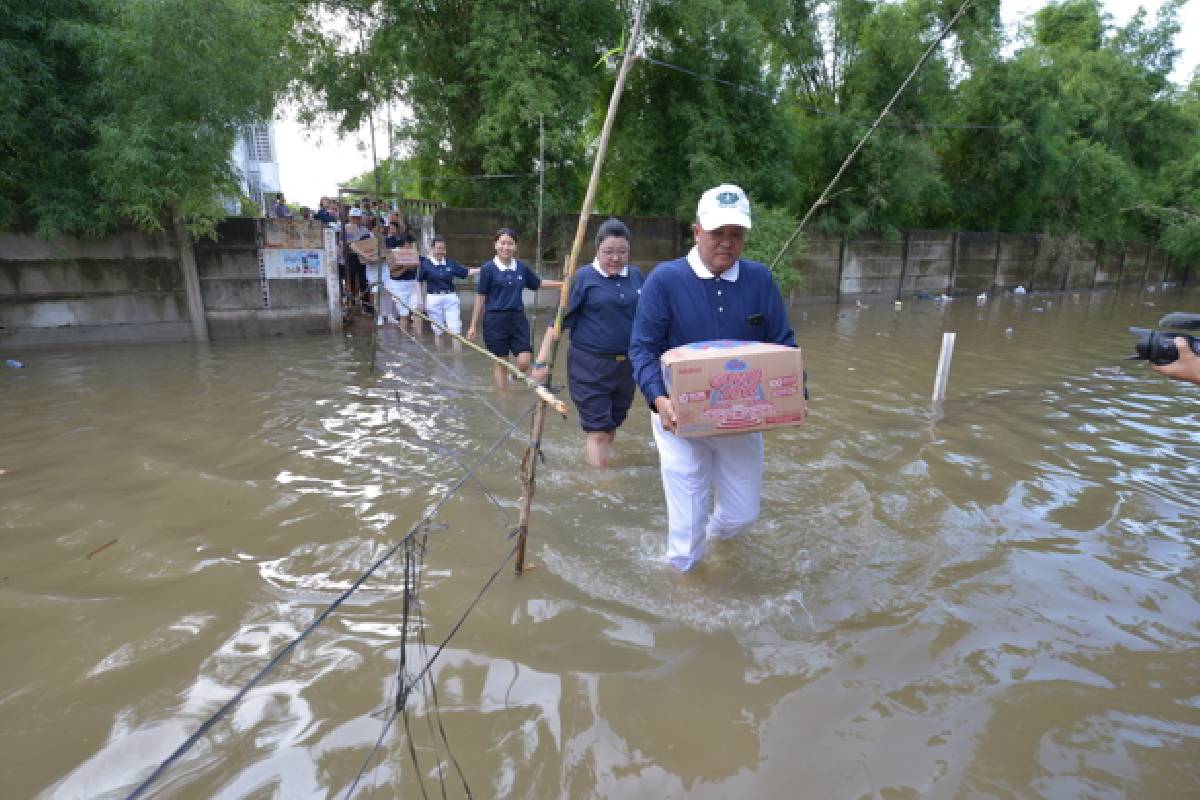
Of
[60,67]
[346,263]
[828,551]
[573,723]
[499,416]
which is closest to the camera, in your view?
[573,723]

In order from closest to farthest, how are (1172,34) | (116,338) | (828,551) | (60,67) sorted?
(828,551) < (60,67) < (116,338) < (1172,34)

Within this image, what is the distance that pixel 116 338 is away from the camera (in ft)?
30.6

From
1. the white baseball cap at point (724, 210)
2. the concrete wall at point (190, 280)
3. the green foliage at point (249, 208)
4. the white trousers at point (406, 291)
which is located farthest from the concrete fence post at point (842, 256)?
the white baseball cap at point (724, 210)

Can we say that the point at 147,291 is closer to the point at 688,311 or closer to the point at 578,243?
the point at 578,243

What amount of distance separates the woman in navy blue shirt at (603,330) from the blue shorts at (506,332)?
213cm

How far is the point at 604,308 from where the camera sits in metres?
4.16

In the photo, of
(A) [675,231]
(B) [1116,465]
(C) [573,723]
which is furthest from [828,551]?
(A) [675,231]

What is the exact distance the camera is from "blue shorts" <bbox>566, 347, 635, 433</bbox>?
425 cm

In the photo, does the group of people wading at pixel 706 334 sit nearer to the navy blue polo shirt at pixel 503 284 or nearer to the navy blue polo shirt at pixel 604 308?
the navy blue polo shirt at pixel 604 308

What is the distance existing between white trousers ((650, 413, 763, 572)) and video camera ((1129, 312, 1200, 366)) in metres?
1.65

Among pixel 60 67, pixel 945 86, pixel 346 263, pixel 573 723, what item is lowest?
pixel 573 723

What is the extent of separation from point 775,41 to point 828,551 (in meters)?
18.1

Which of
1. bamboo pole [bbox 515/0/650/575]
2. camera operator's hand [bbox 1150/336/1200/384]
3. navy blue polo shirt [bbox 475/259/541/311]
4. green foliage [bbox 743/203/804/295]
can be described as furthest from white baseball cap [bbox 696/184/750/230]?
green foliage [bbox 743/203/804/295]

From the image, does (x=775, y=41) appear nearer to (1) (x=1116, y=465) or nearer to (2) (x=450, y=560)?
(1) (x=1116, y=465)
